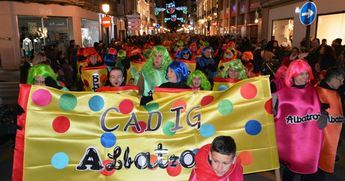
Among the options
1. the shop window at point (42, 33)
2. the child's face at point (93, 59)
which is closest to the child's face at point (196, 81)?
the child's face at point (93, 59)

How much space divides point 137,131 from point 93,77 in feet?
14.1

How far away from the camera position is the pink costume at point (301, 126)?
170 inches

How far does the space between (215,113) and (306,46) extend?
8.46 metres

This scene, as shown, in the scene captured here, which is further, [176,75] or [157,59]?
[157,59]

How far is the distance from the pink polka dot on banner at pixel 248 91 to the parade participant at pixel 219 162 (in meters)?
1.53

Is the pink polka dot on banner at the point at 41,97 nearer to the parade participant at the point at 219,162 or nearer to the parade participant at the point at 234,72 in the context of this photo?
the parade participant at the point at 219,162

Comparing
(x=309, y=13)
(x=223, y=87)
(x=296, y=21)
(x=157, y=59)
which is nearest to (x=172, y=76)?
(x=157, y=59)

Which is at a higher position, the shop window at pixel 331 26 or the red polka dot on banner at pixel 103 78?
the shop window at pixel 331 26

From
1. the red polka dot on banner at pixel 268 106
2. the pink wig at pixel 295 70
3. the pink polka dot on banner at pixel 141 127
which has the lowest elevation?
the pink polka dot on banner at pixel 141 127

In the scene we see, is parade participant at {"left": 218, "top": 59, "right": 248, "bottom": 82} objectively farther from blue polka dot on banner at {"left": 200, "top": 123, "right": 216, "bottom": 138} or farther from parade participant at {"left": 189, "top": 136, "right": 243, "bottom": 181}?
parade participant at {"left": 189, "top": 136, "right": 243, "bottom": 181}

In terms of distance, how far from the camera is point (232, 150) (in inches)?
103

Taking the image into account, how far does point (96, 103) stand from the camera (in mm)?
4195

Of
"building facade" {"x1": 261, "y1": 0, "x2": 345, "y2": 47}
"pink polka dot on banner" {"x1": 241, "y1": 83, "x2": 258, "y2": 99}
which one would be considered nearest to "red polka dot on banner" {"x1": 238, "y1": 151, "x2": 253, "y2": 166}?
"pink polka dot on banner" {"x1": 241, "y1": 83, "x2": 258, "y2": 99}

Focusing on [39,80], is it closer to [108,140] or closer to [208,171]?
[108,140]
